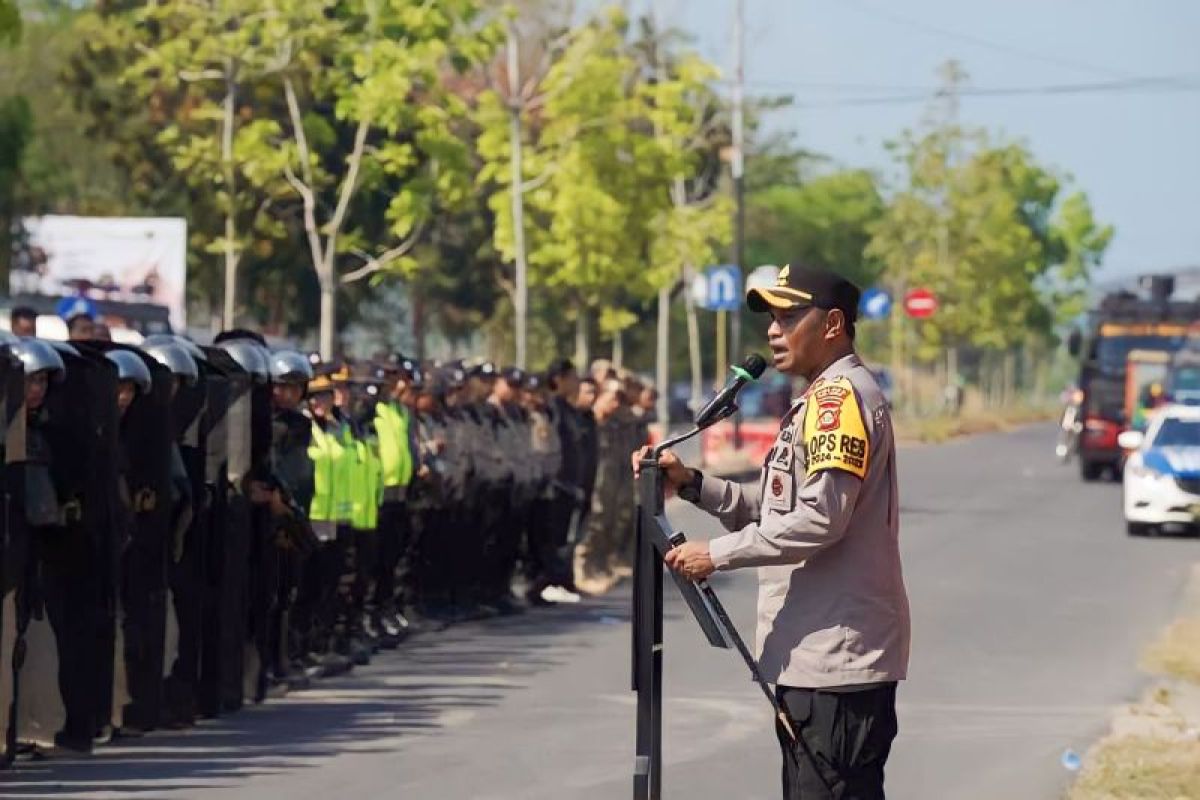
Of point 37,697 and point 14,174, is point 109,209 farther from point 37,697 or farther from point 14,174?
point 37,697

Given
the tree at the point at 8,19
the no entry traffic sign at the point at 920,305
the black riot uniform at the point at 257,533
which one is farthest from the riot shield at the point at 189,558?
the no entry traffic sign at the point at 920,305

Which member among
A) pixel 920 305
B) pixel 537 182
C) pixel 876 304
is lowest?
pixel 876 304

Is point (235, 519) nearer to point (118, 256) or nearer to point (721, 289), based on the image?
point (721, 289)

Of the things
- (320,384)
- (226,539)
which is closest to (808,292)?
(226,539)

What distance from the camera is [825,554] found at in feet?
22.8

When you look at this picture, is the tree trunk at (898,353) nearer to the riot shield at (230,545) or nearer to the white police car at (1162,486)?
the white police car at (1162,486)

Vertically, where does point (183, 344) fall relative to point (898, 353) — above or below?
below

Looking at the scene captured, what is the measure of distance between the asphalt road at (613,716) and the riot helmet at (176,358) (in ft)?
5.34

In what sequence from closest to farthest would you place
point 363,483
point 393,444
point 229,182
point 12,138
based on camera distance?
point 363,483, point 393,444, point 229,182, point 12,138

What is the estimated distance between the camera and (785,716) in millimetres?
7012

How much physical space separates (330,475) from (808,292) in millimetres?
9297

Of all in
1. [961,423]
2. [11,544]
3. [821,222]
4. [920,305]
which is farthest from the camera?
[821,222]

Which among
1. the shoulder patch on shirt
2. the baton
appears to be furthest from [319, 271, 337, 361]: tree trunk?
the shoulder patch on shirt

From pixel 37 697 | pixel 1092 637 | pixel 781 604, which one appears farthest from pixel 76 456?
pixel 1092 637
